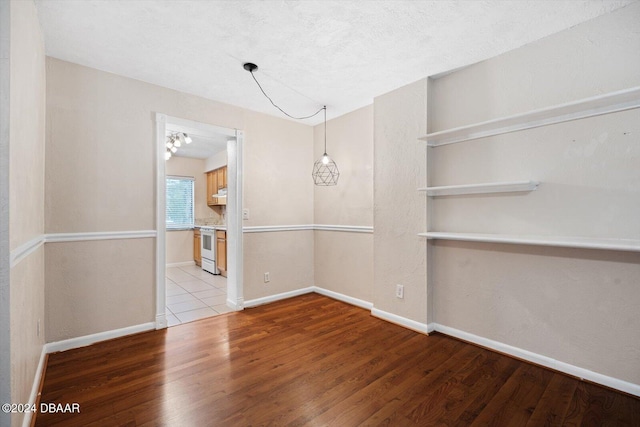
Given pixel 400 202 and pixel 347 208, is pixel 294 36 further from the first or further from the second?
pixel 347 208

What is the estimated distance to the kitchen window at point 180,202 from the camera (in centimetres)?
630

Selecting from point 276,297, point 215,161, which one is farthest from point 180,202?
point 276,297

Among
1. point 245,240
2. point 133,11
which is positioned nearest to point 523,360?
point 245,240

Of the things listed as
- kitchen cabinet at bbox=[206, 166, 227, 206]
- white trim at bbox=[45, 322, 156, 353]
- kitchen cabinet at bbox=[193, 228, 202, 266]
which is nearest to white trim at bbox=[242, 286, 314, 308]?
white trim at bbox=[45, 322, 156, 353]

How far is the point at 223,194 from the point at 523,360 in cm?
541

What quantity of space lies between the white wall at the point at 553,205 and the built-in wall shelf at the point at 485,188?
0.06 m

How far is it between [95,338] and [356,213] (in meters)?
2.90

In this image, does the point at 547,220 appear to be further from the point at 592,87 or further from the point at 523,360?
the point at 523,360

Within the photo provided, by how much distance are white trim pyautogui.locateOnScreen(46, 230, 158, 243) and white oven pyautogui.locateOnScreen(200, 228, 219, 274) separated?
250 cm

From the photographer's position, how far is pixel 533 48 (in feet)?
7.27

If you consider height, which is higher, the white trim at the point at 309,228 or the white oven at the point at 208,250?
the white trim at the point at 309,228

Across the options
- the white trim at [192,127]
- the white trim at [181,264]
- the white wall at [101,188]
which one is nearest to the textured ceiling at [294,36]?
the white wall at [101,188]

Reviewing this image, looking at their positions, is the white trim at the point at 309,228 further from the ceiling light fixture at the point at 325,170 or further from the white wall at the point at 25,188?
the white wall at the point at 25,188

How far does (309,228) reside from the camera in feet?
13.7
